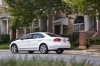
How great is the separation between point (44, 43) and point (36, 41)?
856mm

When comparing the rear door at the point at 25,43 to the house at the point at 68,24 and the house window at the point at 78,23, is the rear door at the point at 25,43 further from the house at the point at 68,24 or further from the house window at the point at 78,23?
the house window at the point at 78,23

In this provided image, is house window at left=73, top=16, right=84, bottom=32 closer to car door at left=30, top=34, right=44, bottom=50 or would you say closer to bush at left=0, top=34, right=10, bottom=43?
bush at left=0, top=34, right=10, bottom=43

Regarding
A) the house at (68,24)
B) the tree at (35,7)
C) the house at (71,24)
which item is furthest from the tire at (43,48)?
the house at (71,24)

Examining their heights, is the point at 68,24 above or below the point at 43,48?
above

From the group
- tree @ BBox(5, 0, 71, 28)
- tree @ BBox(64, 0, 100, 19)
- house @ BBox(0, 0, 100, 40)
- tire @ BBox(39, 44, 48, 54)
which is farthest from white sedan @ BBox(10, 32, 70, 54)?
house @ BBox(0, 0, 100, 40)

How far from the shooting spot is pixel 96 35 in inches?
1340

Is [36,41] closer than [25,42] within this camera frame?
Yes

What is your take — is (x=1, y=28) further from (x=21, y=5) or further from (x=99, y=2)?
(x=99, y=2)

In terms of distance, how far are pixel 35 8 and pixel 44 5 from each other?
3.31 feet

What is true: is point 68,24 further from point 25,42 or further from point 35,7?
point 25,42

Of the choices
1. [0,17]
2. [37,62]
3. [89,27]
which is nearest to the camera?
[37,62]

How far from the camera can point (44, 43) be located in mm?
23359

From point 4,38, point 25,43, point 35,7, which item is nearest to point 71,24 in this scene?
point 35,7

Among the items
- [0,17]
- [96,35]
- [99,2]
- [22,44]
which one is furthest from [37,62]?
[0,17]
